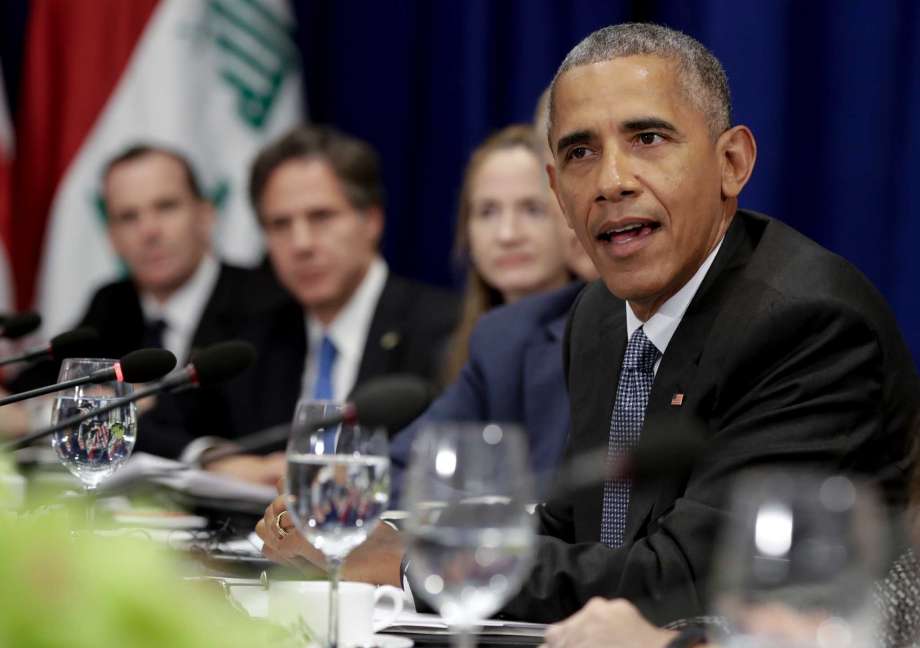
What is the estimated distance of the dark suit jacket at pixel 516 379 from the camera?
111 inches

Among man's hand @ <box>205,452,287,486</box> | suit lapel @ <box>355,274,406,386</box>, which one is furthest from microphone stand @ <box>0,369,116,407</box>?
suit lapel @ <box>355,274,406,386</box>

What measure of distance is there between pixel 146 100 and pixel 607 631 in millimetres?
4150

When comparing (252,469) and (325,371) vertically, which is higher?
(325,371)

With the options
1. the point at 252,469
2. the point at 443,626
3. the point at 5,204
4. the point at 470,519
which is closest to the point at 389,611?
the point at 443,626

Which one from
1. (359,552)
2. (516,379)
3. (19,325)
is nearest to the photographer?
(359,552)

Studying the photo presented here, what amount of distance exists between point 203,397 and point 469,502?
123 inches

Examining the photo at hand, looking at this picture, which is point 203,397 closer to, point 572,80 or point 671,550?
point 572,80

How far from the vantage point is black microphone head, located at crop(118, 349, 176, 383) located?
65.0 inches

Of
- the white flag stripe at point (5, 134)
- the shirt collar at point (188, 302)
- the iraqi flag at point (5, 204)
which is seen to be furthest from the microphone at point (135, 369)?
the white flag stripe at point (5, 134)

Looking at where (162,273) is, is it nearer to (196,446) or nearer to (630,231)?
(196,446)

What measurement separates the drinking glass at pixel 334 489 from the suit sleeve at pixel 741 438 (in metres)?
0.42

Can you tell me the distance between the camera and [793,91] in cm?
347

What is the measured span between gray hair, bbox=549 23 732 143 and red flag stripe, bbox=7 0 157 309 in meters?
3.47

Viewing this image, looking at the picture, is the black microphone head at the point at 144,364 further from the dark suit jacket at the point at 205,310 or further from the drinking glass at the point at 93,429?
the dark suit jacket at the point at 205,310
